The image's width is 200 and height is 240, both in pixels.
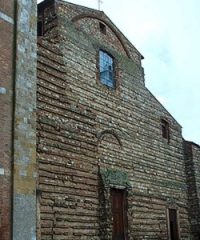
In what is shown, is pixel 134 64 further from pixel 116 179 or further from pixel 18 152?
pixel 18 152

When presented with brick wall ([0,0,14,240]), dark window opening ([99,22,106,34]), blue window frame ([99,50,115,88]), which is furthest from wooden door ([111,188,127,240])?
dark window opening ([99,22,106,34])

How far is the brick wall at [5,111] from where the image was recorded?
423 inches

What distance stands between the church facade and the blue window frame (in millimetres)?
46

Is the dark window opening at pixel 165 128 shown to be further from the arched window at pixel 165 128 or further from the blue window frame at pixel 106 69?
the blue window frame at pixel 106 69

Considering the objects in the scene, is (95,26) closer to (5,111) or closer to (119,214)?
(119,214)

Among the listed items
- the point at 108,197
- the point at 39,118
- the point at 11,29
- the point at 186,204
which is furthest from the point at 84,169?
the point at 186,204

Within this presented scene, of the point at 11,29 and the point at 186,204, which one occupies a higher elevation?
the point at 11,29

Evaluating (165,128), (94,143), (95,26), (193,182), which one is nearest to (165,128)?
(165,128)

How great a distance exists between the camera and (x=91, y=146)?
50.3 ft

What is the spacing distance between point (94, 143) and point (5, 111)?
4.76m

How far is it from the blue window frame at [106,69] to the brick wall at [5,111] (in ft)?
20.4

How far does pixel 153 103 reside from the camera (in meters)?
21.0

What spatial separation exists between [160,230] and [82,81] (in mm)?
7164

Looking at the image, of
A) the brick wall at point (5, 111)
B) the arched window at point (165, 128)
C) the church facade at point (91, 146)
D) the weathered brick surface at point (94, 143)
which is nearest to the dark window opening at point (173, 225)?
the church facade at point (91, 146)
